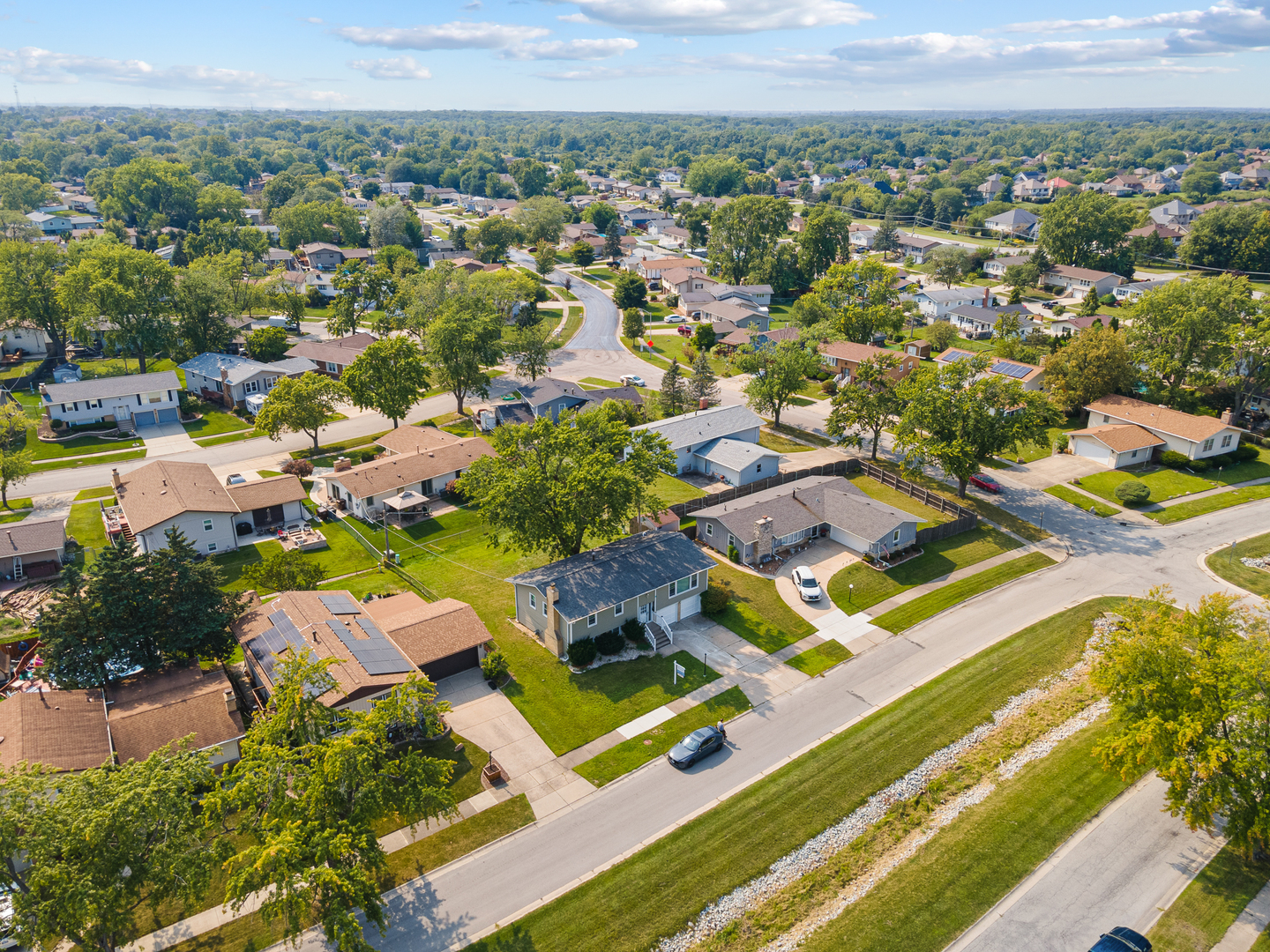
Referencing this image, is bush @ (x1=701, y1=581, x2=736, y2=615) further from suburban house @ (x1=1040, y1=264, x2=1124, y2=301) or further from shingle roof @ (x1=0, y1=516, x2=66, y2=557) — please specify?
suburban house @ (x1=1040, y1=264, x2=1124, y2=301)

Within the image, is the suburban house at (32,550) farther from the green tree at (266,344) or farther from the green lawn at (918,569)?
the green lawn at (918,569)

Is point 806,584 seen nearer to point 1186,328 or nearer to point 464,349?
point 464,349

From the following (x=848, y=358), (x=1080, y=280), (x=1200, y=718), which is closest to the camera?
(x=1200, y=718)

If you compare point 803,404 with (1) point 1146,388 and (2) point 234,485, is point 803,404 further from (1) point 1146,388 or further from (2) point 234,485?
(2) point 234,485

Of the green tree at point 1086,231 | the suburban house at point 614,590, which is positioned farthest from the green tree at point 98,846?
the green tree at point 1086,231

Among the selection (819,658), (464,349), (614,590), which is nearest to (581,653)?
(614,590)

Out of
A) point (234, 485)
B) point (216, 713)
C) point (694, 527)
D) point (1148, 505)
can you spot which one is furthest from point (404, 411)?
point (1148, 505)
